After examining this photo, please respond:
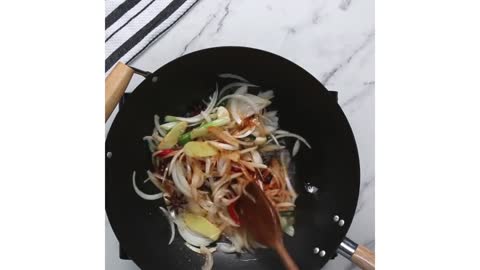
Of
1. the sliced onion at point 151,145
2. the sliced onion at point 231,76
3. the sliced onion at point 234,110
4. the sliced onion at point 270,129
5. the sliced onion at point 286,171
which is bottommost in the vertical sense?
the sliced onion at point 286,171

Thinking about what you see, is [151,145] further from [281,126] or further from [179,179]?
[281,126]

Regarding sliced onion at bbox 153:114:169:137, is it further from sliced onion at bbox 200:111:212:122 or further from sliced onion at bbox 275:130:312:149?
sliced onion at bbox 275:130:312:149

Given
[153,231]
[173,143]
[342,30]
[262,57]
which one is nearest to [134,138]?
[173,143]

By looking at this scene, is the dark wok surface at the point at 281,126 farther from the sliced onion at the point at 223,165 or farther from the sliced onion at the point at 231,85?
the sliced onion at the point at 223,165

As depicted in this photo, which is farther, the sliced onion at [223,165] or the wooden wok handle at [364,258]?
the sliced onion at [223,165]

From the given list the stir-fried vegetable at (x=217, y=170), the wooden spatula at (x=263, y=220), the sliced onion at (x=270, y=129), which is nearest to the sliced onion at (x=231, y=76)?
the stir-fried vegetable at (x=217, y=170)

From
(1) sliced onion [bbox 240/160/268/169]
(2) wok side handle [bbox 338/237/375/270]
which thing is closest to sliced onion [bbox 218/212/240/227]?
(1) sliced onion [bbox 240/160/268/169]
